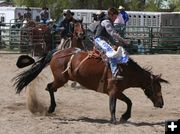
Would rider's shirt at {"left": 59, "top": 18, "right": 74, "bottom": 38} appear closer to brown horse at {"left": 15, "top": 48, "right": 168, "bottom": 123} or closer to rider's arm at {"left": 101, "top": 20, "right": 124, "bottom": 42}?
brown horse at {"left": 15, "top": 48, "right": 168, "bottom": 123}

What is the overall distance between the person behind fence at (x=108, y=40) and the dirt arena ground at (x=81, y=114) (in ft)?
2.93

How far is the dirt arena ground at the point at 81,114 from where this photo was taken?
7465 mm

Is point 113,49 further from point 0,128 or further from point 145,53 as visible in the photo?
point 145,53

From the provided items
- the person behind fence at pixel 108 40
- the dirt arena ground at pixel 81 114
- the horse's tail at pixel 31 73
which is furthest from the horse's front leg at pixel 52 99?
the person behind fence at pixel 108 40

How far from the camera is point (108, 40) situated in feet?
27.0

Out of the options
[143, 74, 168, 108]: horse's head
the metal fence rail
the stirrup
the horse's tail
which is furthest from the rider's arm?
the metal fence rail

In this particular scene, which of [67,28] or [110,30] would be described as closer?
[110,30]

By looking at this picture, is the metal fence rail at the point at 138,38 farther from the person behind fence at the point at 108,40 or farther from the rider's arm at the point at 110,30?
the rider's arm at the point at 110,30

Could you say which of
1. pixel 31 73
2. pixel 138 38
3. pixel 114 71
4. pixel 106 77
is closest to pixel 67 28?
pixel 31 73

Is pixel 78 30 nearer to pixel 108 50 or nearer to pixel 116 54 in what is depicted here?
pixel 108 50

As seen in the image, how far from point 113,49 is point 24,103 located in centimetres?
271

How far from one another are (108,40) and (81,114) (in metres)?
1.52

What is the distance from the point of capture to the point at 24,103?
10.1m

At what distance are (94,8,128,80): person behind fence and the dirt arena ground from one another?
2.93 feet
